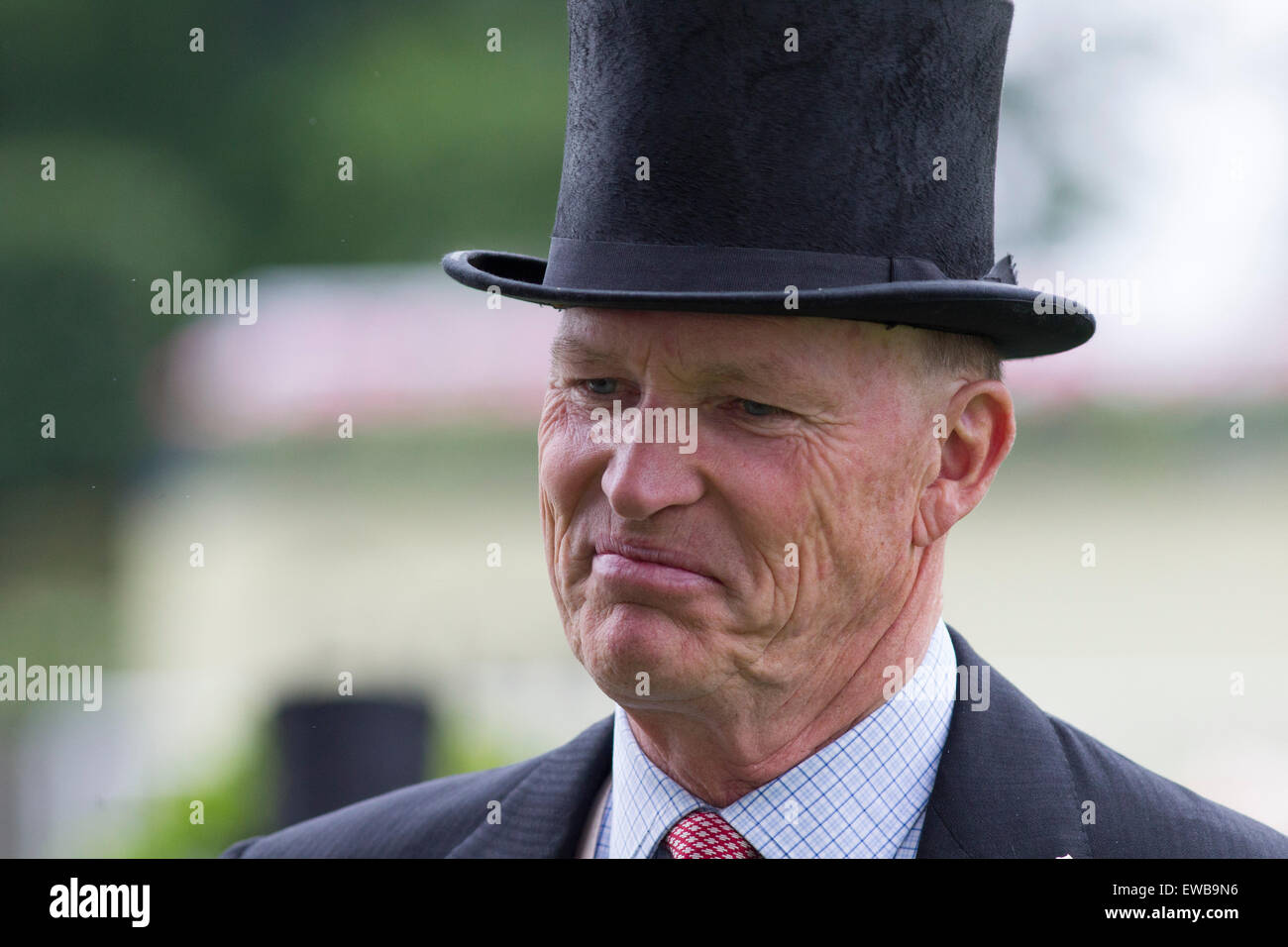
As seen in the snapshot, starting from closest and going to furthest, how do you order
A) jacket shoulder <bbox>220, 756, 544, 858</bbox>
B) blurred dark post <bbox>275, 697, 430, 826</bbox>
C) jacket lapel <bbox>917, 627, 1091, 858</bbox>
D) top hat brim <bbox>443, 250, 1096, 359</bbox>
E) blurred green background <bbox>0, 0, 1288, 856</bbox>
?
top hat brim <bbox>443, 250, 1096, 359</bbox> → jacket lapel <bbox>917, 627, 1091, 858</bbox> → jacket shoulder <bbox>220, 756, 544, 858</bbox> → blurred dark post <bbox>275, 697, 430, 826</bbox> → blurred green background <bbox>0, 0, 1288, 856</bbox>

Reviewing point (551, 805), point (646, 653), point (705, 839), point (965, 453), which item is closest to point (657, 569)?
point (646, 653)

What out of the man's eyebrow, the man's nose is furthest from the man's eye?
the man's eyebrow

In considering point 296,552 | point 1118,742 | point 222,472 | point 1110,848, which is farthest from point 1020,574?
point 1110,848

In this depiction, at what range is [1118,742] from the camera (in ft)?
35.6

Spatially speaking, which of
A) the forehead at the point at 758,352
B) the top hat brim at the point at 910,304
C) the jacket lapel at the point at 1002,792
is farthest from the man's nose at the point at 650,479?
the jacket lapel at the point at 1002,792

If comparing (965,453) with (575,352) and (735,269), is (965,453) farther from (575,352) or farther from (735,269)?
(575,352)

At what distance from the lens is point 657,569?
8.22 ft

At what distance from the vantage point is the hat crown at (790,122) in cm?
248

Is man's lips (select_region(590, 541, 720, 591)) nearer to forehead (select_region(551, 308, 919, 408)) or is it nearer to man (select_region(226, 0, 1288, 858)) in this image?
man (select_region(226, 0, 1288, 858))

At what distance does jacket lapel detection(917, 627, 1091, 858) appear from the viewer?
2.60m

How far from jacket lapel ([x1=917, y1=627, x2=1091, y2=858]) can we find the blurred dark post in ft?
18.2

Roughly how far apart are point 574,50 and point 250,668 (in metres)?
10.9

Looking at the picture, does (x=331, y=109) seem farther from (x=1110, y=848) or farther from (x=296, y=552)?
(x=1110, y=848)

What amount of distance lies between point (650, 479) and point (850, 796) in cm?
71
